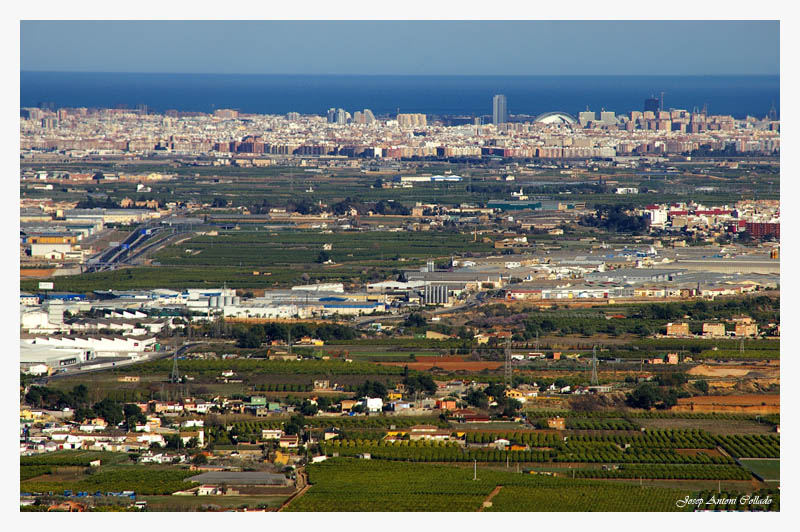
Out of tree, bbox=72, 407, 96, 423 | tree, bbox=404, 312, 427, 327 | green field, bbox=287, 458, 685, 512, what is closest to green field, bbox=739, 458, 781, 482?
green field, bbox=287, 458, 685, 512

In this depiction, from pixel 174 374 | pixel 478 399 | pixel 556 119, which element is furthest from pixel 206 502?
pixel 556 119

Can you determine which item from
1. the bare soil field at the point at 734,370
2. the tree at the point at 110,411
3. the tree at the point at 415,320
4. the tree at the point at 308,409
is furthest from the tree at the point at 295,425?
the tree at the point at 415,320

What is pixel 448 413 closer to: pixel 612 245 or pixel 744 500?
pixel 744 500

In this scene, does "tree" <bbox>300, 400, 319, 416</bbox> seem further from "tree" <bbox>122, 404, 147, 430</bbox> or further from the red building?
the red building

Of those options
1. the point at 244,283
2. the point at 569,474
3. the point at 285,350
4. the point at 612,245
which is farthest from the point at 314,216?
the point at 569,474

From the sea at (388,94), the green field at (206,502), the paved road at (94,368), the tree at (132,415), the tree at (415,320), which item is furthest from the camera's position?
the sea at (388,94)

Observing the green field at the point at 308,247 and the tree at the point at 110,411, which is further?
the green field at the point at 308,247

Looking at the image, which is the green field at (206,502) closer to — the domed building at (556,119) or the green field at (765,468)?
the green field at (765,468)
